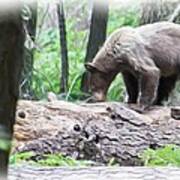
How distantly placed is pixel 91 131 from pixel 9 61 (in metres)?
3.53

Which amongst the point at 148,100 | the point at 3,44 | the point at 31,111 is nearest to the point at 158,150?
the point at 31,111

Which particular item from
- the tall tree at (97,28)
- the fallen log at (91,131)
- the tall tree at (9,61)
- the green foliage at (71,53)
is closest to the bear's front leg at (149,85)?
the fallen log at (91,131)

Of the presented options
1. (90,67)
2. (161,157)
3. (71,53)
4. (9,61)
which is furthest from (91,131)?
(71,53)

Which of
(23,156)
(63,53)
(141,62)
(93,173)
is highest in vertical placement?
(93,173)

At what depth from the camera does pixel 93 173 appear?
11.5ft

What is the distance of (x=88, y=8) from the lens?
12219 millimetres

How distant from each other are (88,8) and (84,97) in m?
4.50

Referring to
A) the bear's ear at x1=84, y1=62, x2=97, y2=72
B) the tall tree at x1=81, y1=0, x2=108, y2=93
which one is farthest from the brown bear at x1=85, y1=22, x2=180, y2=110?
the tall tree at x1=81, y1=0, x2=108, y2=93

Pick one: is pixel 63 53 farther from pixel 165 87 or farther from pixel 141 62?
pixel 141 62

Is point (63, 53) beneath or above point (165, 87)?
beneath

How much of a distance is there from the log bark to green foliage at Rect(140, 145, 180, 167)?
1.07 meters

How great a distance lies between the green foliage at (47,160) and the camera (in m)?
4.56

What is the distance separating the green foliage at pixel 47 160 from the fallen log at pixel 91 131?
0.16 metres

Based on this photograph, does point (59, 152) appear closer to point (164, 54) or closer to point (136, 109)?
point (136, 109)
